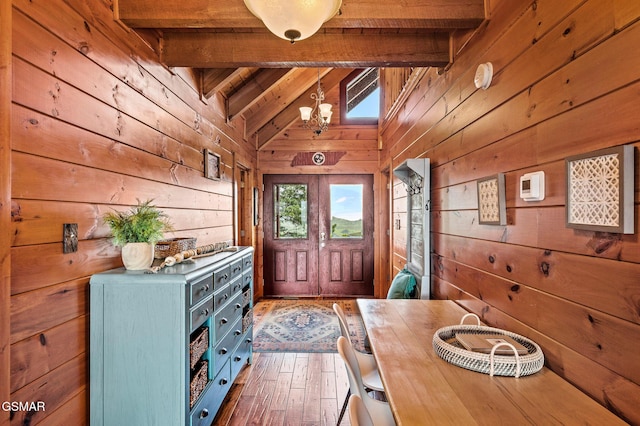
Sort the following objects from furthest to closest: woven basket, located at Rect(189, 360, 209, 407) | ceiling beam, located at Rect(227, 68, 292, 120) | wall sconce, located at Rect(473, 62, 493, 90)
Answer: ceiling beam, located at Rect(227, 68, 292, 120) → woven basket, located at Rect(189, 360, 209, 407) → wall sconce, located at Rect(473, 62, 493, 90)

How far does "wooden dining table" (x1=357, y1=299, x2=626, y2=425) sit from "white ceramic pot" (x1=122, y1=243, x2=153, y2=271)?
3.93 ft

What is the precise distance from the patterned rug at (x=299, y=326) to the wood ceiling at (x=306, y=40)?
2022 millimetres

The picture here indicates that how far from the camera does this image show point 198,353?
1.83 meters

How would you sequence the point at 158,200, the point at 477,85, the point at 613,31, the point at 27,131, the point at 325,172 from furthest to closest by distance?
the point at 325,172
the point at 158,200
the point at 477,85
the point at 27,131
the point at 613,31

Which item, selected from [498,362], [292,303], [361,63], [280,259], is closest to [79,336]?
[498,362]

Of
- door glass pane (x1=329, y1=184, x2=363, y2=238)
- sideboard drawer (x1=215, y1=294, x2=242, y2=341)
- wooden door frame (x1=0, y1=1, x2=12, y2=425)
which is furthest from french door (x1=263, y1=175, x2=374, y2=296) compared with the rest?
wooden door frame (x1=0, y1=1, x2=12, y2=425)

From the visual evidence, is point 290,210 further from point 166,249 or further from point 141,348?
point 141,348

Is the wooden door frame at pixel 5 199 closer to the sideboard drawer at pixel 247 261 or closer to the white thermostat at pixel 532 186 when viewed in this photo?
the sideboard drawer at pixel 247 261

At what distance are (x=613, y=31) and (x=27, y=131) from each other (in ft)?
6.25

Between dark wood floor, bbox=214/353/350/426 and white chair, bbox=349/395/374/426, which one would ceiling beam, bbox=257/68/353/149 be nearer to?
dark wood floor, bbox=214/353/350/426

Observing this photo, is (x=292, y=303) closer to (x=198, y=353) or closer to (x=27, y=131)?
(x=198, y=353)

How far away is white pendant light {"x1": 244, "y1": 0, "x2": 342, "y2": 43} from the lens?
4.32 ft

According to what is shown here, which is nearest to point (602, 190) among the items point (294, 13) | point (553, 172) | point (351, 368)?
point (553, 172)

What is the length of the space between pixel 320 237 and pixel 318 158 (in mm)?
1281
